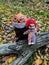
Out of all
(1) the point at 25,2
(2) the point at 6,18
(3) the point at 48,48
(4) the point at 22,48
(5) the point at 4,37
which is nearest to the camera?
(4) the point at 22,48

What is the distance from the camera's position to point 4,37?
5.38 m

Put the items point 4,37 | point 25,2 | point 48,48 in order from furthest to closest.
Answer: point 25,2, point 4,37, point 48,48

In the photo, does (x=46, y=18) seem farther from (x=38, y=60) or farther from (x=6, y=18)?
(x=38, y=60)

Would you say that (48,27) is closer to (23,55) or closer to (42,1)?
(23,55)

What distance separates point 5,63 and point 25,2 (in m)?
4.28

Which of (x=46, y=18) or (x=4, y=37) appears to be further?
(x=46, y=18)

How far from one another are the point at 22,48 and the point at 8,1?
429cm

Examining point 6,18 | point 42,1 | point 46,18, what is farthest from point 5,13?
point 42,1

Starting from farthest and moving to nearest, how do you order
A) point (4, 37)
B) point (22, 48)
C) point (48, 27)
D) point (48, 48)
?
point (48, 27) → point (4, 37) → point (48, 48) → point (22, 48)

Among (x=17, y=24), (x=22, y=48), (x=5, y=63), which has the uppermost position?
(x=17, y=24)

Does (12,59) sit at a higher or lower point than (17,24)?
lower

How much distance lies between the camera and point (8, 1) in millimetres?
8359

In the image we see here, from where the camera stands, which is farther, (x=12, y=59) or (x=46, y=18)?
(x=46, y=18)

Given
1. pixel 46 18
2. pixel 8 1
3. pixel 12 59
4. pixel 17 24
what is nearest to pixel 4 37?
pixel 12 59
